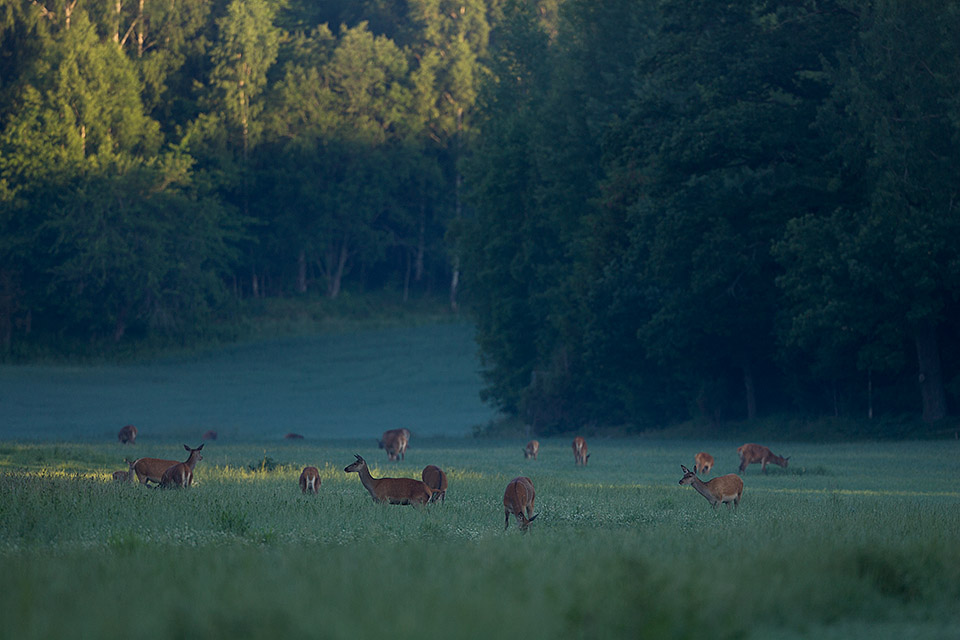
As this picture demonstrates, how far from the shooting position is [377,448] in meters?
38.8

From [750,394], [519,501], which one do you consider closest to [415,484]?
[519,501]

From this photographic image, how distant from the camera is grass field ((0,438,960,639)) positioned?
7.52 metres

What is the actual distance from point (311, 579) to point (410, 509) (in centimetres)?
693

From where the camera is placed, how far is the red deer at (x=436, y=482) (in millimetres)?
16703

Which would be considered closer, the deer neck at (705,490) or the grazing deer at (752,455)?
the deer neck at (705,490)

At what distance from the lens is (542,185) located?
55156 mm

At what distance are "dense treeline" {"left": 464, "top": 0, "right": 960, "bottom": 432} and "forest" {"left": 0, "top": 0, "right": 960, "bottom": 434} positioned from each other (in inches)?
4.7

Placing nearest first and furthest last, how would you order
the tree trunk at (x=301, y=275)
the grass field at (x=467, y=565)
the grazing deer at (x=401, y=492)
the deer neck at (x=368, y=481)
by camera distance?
1. the grass field at (x=467, y=565)
2. the grazing deer at (x=401, y=492)
3. the deer neck at (x=368, y=481)
4. the tree trunk at (x=301, y=275)

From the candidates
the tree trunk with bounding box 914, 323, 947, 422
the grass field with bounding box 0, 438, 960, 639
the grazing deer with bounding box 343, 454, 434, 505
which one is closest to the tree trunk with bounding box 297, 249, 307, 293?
the tree trunk with bounding box 914, 323, 947, 422

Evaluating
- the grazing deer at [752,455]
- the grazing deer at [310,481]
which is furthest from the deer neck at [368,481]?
the grazing deer at [752,455]

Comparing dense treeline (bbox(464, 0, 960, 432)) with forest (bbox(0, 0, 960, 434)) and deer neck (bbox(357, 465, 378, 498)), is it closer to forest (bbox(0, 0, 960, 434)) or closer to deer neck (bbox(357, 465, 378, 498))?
forest (bbox(0, 0, 960, 434))

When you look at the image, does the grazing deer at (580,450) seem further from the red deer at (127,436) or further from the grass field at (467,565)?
the red deer at (127,436)

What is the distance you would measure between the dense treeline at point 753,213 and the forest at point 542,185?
4.7 inches

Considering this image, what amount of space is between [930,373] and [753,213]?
300 inches
